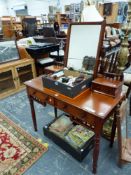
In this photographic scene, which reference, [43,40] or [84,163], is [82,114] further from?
[43,40]

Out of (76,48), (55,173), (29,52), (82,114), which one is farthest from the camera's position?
(29,52)

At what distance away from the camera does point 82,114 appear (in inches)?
41.3

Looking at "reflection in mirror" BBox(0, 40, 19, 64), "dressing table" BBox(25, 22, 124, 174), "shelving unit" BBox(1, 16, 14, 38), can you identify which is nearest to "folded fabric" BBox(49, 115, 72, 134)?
"dressing table" BBox(25, 22, 124, 174)

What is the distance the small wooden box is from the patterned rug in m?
0.86

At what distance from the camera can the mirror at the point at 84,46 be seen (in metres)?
1.29

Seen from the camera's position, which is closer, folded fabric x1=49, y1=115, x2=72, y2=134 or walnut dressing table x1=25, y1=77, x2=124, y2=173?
walnut dressing table x1=25, y1=77, x2=124, y2=173

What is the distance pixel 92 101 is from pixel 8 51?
2.05m

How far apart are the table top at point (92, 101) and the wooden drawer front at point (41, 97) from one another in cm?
5

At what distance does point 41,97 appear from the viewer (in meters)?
1.33

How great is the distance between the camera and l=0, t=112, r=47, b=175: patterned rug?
1345 mm

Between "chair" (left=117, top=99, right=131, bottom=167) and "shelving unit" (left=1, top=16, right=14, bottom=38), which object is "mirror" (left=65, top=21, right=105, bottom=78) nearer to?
"chair" (left=117, top=99, right=131, bottom=167)

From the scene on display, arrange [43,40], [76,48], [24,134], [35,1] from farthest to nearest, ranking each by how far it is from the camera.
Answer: [35,1] < [43,40] < [24,134] < [76,48]

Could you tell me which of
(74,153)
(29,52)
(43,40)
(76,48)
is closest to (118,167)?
(74,153)

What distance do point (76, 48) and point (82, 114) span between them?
2.33 ft
